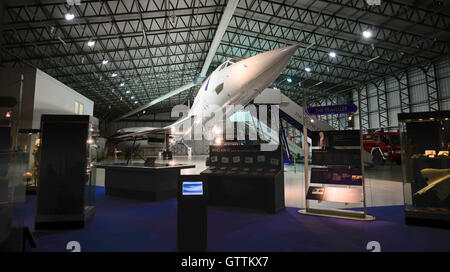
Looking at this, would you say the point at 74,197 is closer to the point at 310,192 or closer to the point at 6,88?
the point at 310,192

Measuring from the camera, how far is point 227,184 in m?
5.13

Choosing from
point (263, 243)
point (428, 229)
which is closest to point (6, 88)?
point (263, 243)

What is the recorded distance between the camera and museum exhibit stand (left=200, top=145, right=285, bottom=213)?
4.58 meters

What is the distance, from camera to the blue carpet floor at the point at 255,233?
2.85 meters

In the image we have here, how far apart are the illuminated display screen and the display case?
3.67 m

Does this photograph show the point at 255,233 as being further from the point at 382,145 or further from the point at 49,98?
the point at 382,145

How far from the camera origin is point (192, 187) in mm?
2629

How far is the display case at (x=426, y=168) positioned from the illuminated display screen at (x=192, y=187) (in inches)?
145

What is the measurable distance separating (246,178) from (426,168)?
349 cm

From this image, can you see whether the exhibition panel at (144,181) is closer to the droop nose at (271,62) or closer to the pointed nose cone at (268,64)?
the pointed nose cone at (268,64)

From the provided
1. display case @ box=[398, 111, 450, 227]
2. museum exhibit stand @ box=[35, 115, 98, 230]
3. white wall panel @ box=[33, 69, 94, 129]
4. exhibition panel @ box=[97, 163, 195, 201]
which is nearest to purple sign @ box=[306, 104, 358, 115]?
display case @ box=[398, 111, 450, 227]

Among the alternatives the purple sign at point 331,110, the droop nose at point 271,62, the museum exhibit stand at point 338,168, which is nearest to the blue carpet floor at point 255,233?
the museum exhibit stand at point 338,168

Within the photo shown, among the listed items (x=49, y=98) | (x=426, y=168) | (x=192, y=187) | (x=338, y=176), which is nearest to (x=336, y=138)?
(x=338, y=176)
